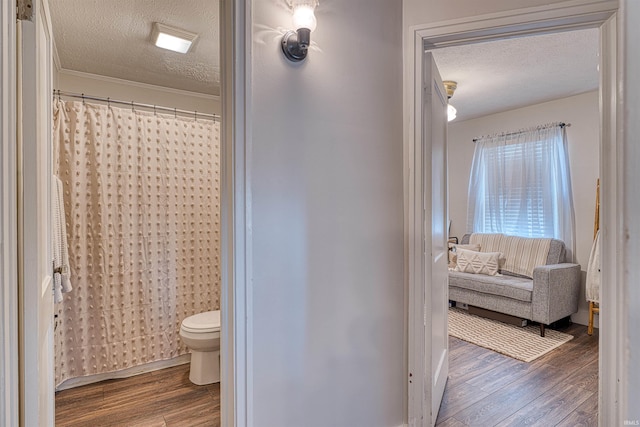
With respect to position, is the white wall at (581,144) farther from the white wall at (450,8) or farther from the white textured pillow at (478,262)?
the white wall at (450,8)

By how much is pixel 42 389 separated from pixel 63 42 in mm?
2242

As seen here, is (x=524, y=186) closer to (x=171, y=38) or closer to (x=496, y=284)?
(x=496, y=284)

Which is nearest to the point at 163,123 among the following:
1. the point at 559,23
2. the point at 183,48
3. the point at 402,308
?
the point at 183,48

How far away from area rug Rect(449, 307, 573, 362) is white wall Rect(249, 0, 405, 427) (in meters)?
1.71

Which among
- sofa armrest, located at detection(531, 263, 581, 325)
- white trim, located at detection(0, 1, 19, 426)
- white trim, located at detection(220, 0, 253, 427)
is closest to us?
white trim, located at detection(0, 1, 19, 426)

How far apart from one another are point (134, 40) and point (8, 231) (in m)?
2.06

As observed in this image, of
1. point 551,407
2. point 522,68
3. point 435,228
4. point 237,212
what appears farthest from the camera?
point 522,68

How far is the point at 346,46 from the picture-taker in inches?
58.6

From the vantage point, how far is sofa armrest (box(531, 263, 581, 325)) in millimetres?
3178

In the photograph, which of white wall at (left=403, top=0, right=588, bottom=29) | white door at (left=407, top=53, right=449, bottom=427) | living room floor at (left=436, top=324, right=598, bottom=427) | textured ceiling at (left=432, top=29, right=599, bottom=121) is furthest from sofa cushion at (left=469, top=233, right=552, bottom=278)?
white wall at (left=403, top=0, right=588, bottom=29)

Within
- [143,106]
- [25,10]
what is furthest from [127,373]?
[25,10]

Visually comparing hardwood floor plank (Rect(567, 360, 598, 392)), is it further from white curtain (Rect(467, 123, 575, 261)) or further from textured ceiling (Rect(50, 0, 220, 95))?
textured ceiling (Rect(50, 0, 220, 95))

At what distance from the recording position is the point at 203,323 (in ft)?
7.97

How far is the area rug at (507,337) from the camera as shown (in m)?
2.88
